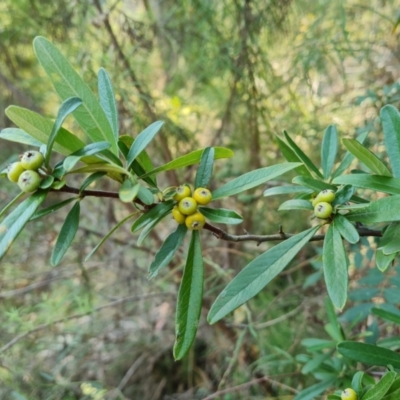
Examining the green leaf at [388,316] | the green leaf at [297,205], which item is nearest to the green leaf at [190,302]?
the green leaf at [297,205]

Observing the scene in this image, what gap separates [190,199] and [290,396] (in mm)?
958

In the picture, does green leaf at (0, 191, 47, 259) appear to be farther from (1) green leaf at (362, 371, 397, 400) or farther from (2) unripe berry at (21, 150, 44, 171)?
(1) green leaf at (362, 371, 397, 400)

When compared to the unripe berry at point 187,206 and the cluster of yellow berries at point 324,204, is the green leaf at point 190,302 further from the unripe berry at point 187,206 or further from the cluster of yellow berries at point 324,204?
the cluster of yellow berries at point 324,204

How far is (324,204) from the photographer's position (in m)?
0.49

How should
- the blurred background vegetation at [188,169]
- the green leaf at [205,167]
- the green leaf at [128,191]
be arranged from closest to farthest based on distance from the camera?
the green leaf at [128,191]
the green leaf at [205,167]
the blurred background vegetation at [188,169]

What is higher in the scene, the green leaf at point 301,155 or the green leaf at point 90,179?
the green leaf at point 90,179

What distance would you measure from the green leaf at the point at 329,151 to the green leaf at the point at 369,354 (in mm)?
249

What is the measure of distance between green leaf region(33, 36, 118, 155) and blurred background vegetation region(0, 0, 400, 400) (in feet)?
2.26

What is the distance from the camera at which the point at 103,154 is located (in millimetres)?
490

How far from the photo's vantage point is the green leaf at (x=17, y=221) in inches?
16.8

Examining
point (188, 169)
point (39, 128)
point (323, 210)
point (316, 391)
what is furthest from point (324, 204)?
point (188, 169)

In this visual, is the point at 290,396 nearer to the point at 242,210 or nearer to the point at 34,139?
the point at 242,210

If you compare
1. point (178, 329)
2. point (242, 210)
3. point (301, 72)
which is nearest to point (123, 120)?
point (242, 210)

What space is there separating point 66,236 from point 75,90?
0.18 m
